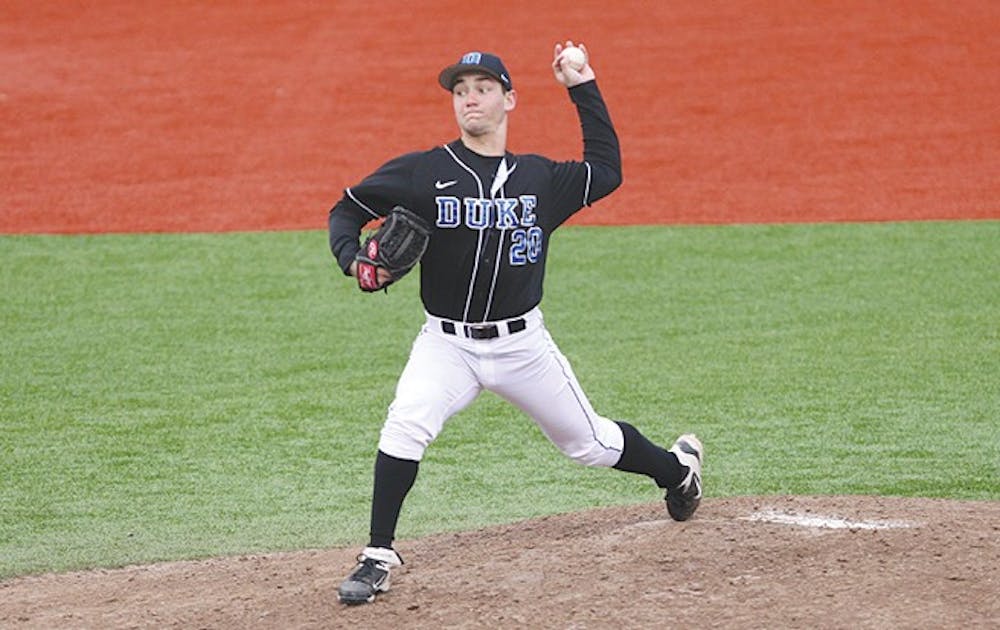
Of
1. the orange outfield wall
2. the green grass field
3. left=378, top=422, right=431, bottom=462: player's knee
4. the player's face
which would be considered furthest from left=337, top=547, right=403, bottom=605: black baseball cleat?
A: the orange outfield wall

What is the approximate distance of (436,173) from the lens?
183 inches

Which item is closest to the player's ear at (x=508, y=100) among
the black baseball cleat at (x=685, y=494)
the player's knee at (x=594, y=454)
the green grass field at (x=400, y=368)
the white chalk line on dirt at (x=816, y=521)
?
the player's knee at (x=594, y=454)

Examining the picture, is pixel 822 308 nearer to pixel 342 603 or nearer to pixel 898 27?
pixel 342 603

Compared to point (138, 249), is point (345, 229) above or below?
above

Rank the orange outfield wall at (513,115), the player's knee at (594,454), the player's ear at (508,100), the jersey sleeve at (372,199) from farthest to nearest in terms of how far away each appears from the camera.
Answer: the orange outfield wall at (513,115) < the player's knee at (594,454) < the player's ear at (508,100) < the jersey sleeve at (372,199)

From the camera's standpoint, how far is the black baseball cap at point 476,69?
183 inches

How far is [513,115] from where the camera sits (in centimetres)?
1395

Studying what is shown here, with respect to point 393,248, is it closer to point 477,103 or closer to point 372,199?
point 372,199

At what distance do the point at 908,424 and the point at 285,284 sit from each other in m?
4.37

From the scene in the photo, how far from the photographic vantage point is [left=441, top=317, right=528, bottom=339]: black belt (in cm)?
462

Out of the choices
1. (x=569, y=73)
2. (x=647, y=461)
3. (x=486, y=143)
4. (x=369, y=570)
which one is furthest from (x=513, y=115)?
(x=369, y=570)

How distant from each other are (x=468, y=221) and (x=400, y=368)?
360 cm

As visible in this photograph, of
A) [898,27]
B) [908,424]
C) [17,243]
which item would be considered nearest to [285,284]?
[17,243]

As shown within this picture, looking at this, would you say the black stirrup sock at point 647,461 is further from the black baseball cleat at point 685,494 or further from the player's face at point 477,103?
the player's face at point 477,103
